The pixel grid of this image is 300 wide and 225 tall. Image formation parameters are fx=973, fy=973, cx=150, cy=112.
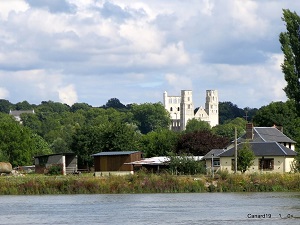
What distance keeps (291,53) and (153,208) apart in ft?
84.2

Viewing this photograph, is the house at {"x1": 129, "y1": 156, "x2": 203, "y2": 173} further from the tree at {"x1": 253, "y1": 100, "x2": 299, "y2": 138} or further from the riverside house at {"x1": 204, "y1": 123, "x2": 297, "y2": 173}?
the tree at {"x1": 253, "y1": 100, "x2": 299, "y2": 138}

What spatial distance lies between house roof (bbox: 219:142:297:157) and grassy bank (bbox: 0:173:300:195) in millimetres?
17682

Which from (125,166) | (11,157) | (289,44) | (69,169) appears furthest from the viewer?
(11,157)

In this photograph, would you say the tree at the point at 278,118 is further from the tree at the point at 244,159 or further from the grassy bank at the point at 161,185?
the grassy bank at the point at 161,185

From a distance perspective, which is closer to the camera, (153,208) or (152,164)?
(153,208)

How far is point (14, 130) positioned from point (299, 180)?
65991 millimetres

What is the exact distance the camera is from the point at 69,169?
101688 mm

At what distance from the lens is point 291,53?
2881 inches

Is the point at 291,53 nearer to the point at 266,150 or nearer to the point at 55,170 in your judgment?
the point at 266,150

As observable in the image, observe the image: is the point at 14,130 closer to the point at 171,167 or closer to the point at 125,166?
the point at 125,166

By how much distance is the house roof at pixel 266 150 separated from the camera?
85.2 meters

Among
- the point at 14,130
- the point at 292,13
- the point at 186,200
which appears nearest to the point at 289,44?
the point at 292,13

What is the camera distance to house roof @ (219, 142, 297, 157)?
8519cm

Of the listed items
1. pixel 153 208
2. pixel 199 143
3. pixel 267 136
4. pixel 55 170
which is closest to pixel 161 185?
pixel 153 208
